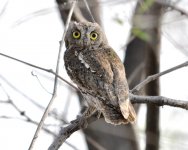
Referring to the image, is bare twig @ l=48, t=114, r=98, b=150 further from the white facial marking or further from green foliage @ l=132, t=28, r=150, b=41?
green foliage @ l=132, t=28, r=150, b=41

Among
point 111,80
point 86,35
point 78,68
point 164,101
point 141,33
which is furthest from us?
point 141,33

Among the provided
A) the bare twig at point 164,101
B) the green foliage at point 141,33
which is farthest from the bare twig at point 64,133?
the green foliage at point 141,33

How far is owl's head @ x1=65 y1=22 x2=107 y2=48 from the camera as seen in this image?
5.71m

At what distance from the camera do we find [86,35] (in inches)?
227

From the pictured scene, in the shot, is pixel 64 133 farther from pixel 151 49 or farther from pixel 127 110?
pixel 151 49

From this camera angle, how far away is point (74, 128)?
476 centimetres

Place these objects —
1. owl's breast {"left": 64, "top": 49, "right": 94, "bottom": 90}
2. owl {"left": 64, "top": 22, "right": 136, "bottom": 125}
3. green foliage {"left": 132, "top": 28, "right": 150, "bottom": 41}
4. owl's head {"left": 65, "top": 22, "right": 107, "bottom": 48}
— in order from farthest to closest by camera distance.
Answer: green foliage {"left": 132, "top": 28, "right": 150, "bottom": 41}
owl's head {"left": 65, "top": 22, "right": 107, "bottom": 48}
owl's breast {"left": 64, "top": 49, "right": 94, "bottom": 90}
owl {"left": 64, "top": 22, "right": 136, "bottom": 125}

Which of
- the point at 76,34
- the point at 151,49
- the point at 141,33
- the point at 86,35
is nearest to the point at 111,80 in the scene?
A: the point at 86,35

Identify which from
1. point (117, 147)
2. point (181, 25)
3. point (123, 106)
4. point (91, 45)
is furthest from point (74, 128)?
point (117, 147)

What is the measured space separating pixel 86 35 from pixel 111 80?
1.02 meters

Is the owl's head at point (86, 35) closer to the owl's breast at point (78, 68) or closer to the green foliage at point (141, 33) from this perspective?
the owl's breast at point (78, 68)

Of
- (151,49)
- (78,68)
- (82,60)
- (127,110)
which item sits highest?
(151,49)

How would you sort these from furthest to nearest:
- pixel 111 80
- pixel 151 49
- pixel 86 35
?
pixel 151 49
pixel 86 35
pixel 111 80

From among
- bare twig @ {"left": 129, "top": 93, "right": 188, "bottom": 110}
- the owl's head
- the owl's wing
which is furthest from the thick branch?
the owl's head
